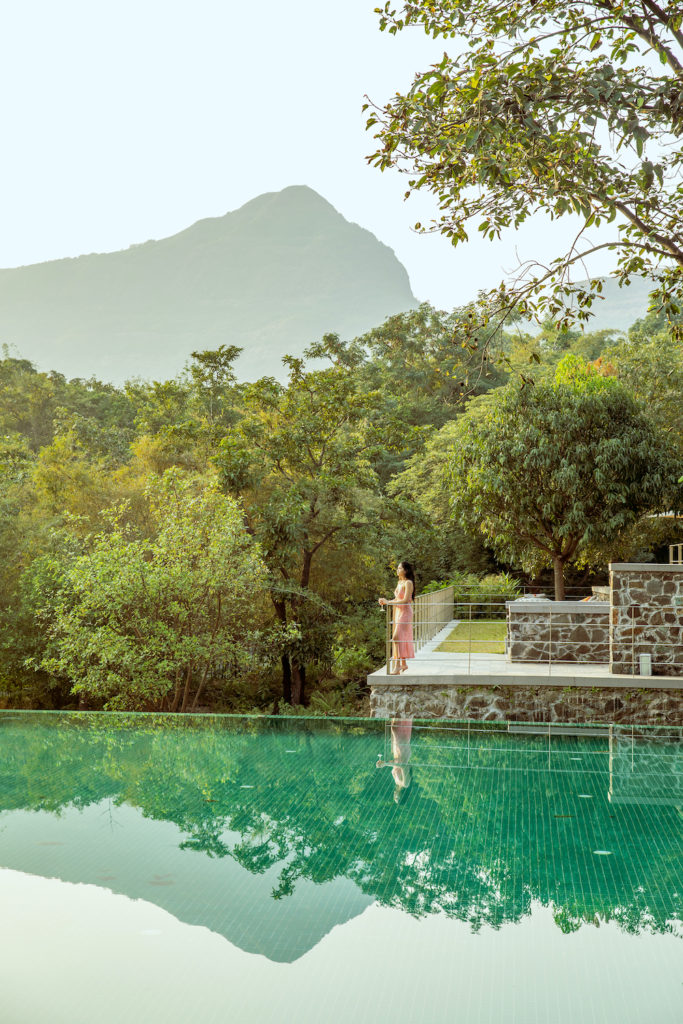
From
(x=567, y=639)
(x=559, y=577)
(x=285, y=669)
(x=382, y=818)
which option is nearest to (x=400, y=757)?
(x=382, y=818)

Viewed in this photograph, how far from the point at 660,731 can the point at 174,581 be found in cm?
690

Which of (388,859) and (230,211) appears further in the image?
(230,211)

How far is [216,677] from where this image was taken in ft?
58.4

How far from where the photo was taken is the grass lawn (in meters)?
14.2

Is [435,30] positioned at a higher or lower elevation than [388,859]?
higher

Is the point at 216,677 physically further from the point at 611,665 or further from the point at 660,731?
the point at 660,731

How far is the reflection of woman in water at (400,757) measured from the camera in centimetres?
702

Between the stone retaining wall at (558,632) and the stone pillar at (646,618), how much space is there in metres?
1.04

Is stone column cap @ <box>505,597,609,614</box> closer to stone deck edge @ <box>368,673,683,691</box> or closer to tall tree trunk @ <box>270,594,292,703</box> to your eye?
stone deck edge @ <box>368,673,683,691</box>

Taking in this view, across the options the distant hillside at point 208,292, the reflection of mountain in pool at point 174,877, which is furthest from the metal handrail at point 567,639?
the distant hillside at point 208,292

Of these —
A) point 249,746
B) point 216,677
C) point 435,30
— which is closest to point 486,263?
point 435,30

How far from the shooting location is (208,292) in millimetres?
163125

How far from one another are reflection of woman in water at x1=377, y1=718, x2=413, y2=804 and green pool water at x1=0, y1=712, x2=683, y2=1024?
0.04 metres

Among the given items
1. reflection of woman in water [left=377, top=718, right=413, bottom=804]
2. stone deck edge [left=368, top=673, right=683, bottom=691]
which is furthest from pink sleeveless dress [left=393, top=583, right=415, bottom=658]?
reflection of woman in water [left=377, top=718, right=413, bottom=804]
